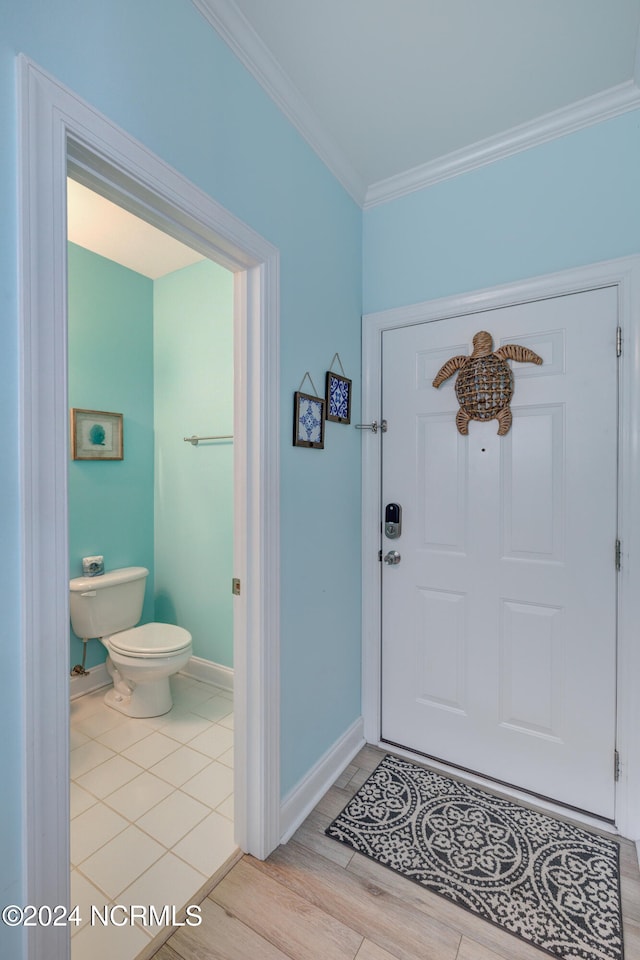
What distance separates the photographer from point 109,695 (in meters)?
2.50

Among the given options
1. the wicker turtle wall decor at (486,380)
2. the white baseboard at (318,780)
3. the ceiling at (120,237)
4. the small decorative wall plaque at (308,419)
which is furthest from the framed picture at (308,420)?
the white baseboard at (318,780)

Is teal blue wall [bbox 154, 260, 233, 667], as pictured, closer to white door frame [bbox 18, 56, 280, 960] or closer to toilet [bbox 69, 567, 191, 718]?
toilet [bbox 69, 567, 191, 718]

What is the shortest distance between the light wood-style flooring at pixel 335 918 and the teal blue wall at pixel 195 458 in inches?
53.1

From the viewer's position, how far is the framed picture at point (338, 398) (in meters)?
1.81

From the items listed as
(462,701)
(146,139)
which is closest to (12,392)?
(146,139)

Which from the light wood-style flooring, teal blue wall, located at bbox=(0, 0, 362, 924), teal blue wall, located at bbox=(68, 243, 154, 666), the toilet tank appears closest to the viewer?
teal blue wall, located at bbox=(0, 0, 362, 924)

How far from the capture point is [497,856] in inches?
57.7

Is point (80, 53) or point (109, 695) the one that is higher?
point (80, 53)

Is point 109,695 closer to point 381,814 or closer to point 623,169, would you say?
point 381,814

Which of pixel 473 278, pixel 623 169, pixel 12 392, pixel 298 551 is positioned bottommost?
pixel 298 551

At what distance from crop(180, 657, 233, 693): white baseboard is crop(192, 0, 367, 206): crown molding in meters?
2.62

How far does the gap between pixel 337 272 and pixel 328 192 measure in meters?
0.30

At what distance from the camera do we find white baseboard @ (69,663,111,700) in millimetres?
2523

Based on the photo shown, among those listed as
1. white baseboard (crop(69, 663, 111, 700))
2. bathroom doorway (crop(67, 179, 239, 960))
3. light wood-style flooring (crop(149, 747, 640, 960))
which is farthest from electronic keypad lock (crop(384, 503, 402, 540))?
white baseboard (crop(69, 663, 111, 700))
